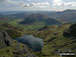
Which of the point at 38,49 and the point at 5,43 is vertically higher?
the point at 5,43

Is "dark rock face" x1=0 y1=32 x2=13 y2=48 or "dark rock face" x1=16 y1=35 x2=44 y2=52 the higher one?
"dark rock face" x1=0 y1=32 x2=13 y2=48

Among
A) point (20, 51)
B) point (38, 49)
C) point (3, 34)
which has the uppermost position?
point (3, 34)

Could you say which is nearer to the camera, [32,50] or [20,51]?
[20,51]

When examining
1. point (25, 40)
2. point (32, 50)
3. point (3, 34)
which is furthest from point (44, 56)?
point (3, 34)

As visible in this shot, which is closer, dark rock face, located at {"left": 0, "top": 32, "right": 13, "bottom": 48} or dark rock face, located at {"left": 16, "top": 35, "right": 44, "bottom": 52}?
dark rock face, located at {"left": 0, "top": 32, "right": 13, "bottom": 48}

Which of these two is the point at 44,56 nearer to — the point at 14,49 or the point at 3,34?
the point at 14,49

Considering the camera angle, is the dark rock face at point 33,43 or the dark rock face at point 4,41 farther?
the dark rock face at point 33,43

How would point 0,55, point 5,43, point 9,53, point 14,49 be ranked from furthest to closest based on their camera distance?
point 5,43 < point 14,49 < point 9,53 < point 0,55

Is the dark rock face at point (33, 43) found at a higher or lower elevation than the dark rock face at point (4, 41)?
lower

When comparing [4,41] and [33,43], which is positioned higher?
[4,41]

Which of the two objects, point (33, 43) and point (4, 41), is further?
point (33, 43)

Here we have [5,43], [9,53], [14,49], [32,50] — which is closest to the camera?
[9,53]
